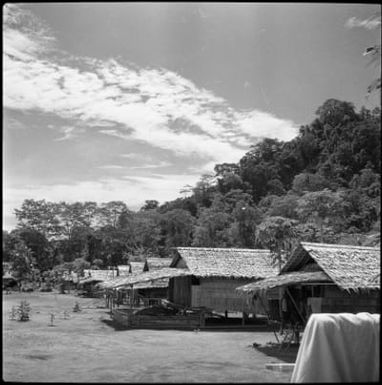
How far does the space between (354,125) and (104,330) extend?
3854cm

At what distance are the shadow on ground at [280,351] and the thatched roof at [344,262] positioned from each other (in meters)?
2.10

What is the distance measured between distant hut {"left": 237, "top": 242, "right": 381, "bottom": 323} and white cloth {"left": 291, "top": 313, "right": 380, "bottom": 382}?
20.0ft

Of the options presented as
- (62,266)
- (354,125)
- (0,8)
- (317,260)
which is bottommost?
(62,266)

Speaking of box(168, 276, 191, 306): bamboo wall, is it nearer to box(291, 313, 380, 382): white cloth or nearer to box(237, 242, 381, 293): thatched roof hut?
box(237, 242, 381, 293): thatched roof hut

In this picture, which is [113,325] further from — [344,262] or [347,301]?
[344,262]

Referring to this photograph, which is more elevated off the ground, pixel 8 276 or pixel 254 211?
pixel 254 211

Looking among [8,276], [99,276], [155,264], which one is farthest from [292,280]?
[8,276]

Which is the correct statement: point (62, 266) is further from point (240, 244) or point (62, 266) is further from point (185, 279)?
point (185, 279)

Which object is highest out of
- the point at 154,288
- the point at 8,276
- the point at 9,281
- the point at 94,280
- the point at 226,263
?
the point at 226,263

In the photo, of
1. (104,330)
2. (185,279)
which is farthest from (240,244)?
(104,330)

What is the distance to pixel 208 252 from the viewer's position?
2280 cm

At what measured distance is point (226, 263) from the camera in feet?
72.3

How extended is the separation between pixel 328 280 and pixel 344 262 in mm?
885

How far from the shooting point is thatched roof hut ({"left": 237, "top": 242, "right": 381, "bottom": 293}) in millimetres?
12125
